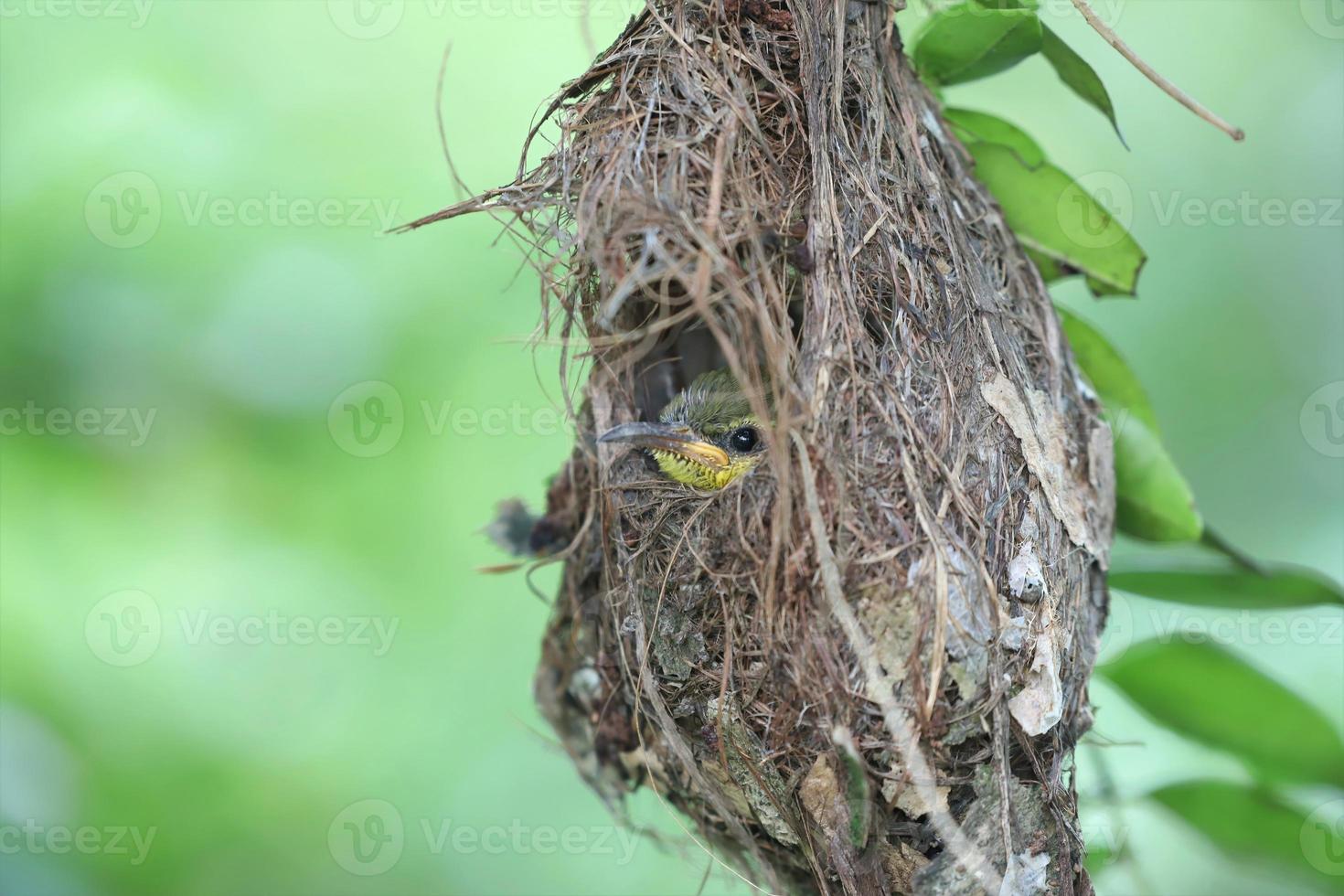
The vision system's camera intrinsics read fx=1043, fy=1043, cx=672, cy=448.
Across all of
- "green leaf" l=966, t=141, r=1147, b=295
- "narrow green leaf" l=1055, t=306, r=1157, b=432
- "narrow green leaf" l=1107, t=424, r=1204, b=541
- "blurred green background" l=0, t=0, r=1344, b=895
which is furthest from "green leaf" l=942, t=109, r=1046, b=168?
"blurred green background" l=0, t=0, r=1344, b=895

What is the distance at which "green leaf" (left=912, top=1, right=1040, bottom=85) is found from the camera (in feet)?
7.23

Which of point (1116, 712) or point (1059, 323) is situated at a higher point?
point (1059, 323)

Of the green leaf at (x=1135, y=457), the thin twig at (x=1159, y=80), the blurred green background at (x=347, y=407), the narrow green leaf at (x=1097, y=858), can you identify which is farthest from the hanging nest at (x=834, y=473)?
the blurred green background at (x=347, y=407)

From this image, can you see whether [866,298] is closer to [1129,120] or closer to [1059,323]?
[1059,323]

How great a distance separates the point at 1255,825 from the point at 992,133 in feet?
6.23

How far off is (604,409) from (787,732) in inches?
34.1

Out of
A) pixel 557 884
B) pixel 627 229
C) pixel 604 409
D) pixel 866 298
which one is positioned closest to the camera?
pixel 627 229

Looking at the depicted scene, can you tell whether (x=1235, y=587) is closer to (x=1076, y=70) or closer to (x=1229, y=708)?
(x=1229, y=708)

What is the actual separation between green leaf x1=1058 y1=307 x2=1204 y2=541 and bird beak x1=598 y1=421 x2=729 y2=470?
36.9 inches

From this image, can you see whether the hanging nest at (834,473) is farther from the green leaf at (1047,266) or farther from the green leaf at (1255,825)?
the green leaf at (1255,825)

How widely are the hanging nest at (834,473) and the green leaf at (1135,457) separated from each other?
0.20m

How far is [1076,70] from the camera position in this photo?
2277mm

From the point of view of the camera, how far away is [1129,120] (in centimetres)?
458

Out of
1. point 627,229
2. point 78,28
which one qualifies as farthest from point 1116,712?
point 78,28
